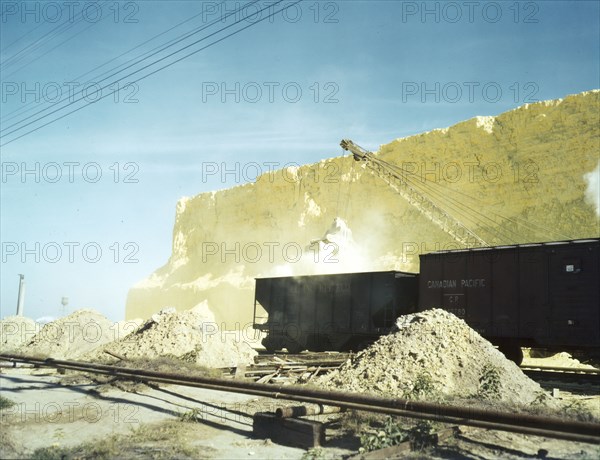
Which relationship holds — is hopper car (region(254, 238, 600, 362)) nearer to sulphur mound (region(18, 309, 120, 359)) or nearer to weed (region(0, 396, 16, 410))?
sulphur mound (region(18, 309, 120, 359))

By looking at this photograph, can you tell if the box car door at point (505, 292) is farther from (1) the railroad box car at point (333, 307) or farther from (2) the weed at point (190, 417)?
(2) the weed at point (190, 417)

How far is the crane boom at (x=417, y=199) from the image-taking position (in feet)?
123

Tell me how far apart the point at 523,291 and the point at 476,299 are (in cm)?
141

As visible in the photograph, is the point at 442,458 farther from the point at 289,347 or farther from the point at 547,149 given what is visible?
the point at 547,149

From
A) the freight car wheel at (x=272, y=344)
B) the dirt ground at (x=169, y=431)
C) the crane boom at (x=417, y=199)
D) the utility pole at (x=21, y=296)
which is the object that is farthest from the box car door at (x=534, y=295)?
the utility pole at (x=21, y=296)

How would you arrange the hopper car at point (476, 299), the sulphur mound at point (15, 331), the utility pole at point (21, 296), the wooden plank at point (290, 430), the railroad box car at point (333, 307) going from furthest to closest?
the utility pole at point (21, 296) < the sulphur mound at point (15, 331) < the railroad box car at point (333, 307) < the hopper car at point (476, 299) < the wooden plank at point (290, 430)

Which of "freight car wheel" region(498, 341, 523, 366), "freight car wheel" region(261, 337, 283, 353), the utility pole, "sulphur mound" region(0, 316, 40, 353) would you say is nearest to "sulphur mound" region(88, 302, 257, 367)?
"freight car wheel" region(261, 337, 283, 353)

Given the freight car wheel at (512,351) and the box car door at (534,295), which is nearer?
the box car door at (534,295)

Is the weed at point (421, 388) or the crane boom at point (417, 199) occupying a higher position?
the crane boom at point (417, 199)

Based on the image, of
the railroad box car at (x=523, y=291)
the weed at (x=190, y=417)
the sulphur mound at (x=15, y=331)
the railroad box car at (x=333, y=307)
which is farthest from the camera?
the sulphur mound at (x=15, y=331)

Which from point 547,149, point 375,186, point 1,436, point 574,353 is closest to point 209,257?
point 375,186

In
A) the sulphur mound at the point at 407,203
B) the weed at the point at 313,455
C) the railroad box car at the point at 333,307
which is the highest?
the sulphur mound at the point at 407,203

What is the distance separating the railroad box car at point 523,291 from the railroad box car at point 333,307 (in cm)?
113

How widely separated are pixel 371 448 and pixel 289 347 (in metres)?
14.8
